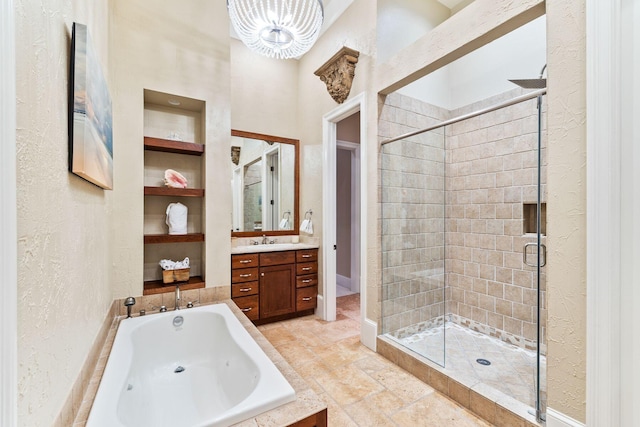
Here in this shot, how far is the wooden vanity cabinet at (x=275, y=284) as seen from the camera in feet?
9.35

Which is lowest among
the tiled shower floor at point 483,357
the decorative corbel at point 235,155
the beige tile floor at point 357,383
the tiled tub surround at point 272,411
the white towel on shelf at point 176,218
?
the beige tile floor at point 357,383

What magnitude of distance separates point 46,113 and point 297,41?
1.89 meters

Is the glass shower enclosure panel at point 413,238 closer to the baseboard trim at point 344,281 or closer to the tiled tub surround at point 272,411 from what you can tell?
the tiled tub surround at point 272,411

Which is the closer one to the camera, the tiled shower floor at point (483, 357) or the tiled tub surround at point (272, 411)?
the tiled tub surround at point (272, 411)

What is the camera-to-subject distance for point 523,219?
101 inches

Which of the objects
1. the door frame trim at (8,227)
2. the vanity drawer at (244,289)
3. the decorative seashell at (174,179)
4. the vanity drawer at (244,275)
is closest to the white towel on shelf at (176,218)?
the decorative seashell at (174,179)

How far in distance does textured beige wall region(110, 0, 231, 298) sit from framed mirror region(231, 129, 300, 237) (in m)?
0.77

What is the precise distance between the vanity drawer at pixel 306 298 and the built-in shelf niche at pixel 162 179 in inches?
44.5

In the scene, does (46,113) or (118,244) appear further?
(118,244)

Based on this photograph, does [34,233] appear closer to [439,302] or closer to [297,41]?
[297,41]

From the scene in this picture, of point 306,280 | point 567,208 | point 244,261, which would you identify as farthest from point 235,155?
point 567,208

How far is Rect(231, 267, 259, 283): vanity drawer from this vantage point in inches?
110

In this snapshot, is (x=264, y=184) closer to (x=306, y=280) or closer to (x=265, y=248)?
(x=265, y=248)

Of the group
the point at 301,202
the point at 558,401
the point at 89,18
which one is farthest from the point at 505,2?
the point at 301,202
